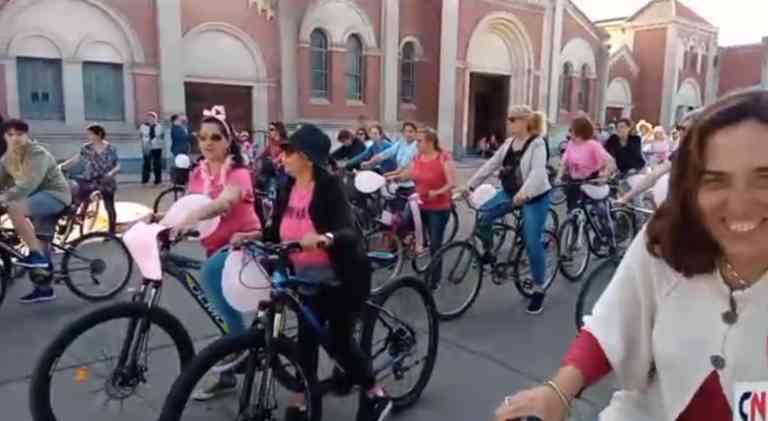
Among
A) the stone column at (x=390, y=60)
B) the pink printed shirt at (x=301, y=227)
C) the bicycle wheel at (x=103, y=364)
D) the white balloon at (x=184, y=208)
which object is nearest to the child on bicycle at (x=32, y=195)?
the bicycle wheel at (x=103, y=364)

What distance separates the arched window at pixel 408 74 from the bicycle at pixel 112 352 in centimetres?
2214

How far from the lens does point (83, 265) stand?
564 centimetres

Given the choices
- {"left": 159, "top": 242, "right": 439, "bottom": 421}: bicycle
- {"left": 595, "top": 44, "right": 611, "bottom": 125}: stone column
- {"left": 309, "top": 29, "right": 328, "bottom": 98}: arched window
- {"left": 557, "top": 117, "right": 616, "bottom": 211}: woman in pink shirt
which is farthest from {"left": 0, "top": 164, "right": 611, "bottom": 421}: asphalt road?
{"left": 595, "top": 44, "right": 611, "bottom": 125}: stone column

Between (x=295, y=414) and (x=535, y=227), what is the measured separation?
10.0ft

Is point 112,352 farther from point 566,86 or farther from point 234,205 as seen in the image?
point 566,86

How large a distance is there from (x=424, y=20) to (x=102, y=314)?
2344 cm

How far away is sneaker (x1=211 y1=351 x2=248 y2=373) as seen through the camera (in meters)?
2.60

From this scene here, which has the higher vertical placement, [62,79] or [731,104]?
[62,79]

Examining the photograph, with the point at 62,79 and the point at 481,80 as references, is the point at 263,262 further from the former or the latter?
the point at 481,80

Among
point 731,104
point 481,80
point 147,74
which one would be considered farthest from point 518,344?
point 481,80

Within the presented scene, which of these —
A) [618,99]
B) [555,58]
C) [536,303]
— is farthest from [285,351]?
[618,99]

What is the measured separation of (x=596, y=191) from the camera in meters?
6.39

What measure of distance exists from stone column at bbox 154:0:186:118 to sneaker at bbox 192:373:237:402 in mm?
16455

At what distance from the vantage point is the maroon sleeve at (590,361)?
4.37 ft
